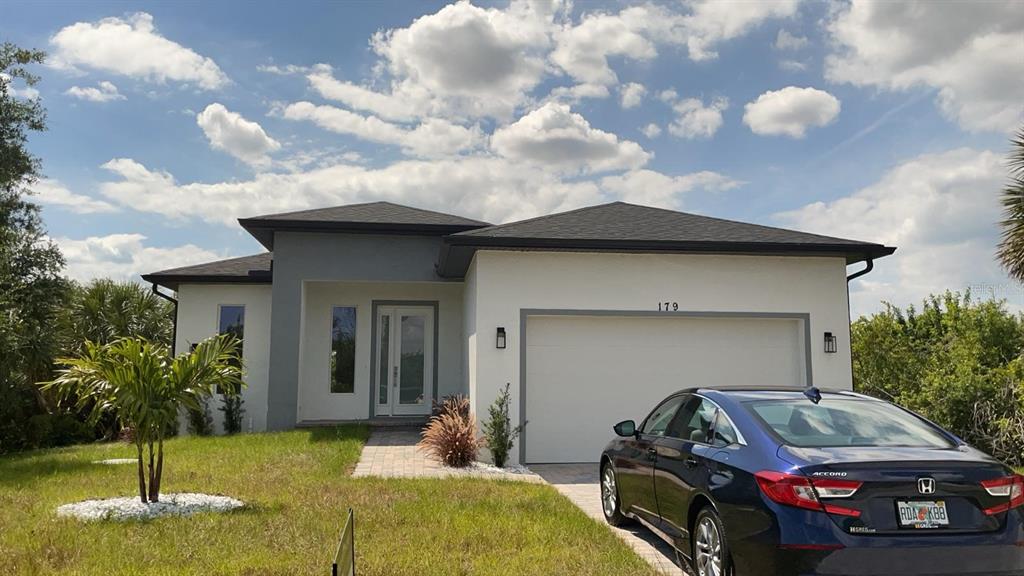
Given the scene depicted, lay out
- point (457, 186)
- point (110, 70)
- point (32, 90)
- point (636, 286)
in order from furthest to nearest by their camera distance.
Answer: point (32, 90), point (457, 186), point (110, 70), point (636, 286)

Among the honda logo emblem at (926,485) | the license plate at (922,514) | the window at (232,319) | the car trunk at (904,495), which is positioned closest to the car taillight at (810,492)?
the car trunk at (904,495)

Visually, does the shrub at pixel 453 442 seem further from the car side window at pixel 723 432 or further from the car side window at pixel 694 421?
the car side window at pixel 723 432

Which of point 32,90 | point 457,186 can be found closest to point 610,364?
point 457,186

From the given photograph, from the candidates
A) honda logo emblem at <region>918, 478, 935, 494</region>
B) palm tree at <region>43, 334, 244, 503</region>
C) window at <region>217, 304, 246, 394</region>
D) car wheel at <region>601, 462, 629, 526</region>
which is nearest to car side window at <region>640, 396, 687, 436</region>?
car wheel at <region>601, 462, 629, 526</region>

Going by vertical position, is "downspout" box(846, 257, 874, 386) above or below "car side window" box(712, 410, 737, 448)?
above

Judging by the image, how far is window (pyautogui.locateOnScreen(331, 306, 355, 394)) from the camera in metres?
15.8

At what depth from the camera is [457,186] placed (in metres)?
16.2

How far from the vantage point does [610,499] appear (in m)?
6.75

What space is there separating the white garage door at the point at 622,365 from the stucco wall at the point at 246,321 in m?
7.75

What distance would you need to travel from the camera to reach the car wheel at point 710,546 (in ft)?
13.9

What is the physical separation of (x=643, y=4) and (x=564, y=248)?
12.6 feet

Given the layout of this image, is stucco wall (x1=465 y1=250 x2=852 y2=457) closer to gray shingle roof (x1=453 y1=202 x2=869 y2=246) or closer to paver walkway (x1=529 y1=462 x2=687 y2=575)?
gray shingle roof (x1=453 y1=202 x2=869 y2=246)

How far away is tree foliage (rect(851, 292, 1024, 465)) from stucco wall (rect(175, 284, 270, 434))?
12.9m

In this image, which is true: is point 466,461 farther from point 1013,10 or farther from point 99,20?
point 1013,10
